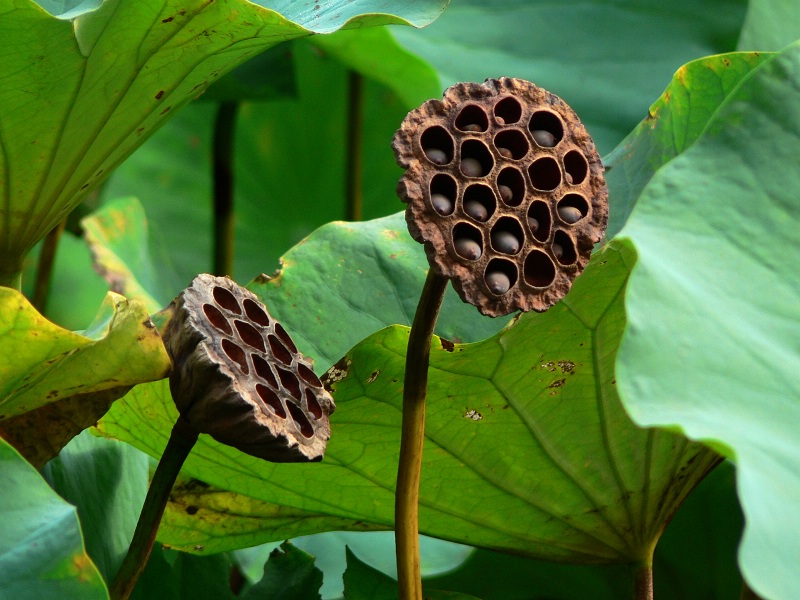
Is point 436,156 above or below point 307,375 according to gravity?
above

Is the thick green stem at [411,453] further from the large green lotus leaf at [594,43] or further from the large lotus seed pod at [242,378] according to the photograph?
the large green lotus leaf at [594,43]

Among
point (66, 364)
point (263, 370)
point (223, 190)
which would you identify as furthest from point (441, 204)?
point (223, 190)

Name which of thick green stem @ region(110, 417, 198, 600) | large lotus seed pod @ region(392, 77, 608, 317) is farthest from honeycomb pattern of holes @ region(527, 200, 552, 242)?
thick green stem @ region(110, 417, 198, 600)

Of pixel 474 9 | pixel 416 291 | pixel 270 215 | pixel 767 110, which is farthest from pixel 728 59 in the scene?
pixel 270 215

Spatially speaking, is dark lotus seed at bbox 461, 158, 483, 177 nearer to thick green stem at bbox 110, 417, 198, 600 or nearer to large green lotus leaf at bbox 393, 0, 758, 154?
thick green stem at bbox 110, 417, 198, 600

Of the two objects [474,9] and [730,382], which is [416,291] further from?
[474,9]

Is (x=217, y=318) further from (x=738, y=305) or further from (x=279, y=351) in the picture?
(x=738, y=305)

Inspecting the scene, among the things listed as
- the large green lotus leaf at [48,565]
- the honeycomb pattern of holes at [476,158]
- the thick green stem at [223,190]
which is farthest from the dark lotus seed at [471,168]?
the thick green stem at [223,190]
